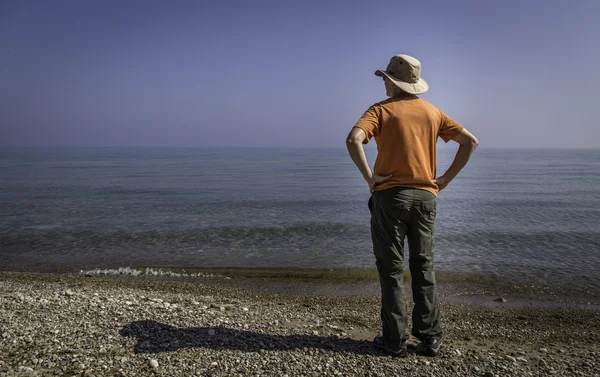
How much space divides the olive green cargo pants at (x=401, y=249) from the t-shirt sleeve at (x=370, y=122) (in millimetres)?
594

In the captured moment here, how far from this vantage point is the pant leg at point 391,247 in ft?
13.6

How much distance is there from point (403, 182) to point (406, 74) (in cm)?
109

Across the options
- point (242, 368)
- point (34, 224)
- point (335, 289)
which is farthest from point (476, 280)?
point (34, 224)

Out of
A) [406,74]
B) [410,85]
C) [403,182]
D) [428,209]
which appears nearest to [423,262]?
[428,209]

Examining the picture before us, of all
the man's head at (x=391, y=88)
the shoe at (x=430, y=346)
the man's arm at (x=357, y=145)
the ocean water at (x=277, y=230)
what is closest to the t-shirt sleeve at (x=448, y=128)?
the man's head at (x=391, y=88)

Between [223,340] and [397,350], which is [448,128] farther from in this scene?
[223,340]

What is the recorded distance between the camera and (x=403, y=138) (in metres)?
4.10

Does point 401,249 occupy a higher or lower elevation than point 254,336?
higher

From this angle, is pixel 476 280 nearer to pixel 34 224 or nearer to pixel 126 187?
pixel 34 224

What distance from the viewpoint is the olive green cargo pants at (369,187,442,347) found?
13.6 ft

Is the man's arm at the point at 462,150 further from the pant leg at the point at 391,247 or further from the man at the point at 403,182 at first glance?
the pant leg at the point at 391,247

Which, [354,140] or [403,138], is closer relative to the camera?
[354,140]

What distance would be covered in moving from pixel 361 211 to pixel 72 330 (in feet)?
43.5

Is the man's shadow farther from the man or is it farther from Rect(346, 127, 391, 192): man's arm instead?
Rect(346, 127, 391, 192): man's arm
